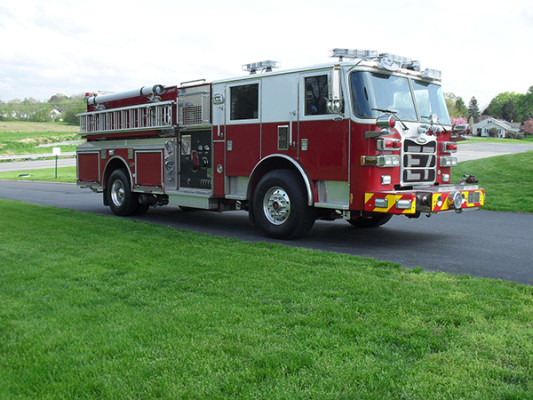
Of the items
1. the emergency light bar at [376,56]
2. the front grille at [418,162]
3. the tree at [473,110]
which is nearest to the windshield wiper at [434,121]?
the front grille at [418,162]

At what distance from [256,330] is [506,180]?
1455 cm

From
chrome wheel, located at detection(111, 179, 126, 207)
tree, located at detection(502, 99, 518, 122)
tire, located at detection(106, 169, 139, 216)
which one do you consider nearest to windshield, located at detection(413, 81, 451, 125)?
tire, located at detection(106, 169, 139, 216)

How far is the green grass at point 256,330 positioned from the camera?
3.07m

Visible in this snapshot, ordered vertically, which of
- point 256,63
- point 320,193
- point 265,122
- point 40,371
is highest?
point 256,63

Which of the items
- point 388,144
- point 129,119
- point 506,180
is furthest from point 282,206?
point 506,180

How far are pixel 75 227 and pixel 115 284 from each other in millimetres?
4074

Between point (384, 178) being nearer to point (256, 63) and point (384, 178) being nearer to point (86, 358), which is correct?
point (256, 63)

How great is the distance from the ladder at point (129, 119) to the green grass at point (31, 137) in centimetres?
4003

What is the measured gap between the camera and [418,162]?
8008 millimetres

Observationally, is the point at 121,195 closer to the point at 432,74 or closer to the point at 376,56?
the point at 376,56

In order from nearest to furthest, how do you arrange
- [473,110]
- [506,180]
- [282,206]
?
1. [282,206]
2. [506,180]
3. [473,110]

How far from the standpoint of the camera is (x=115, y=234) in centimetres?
824

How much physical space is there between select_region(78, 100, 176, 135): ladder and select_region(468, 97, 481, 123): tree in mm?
137838

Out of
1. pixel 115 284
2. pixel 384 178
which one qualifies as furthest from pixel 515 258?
pixel 115 284
